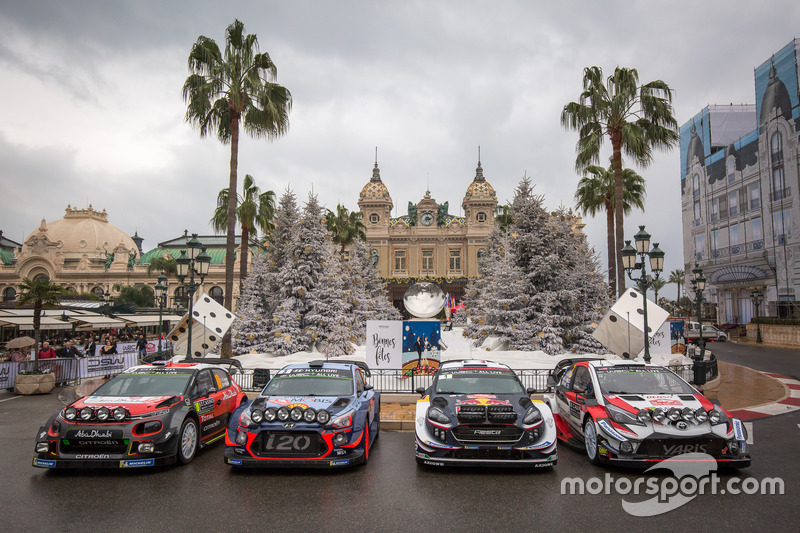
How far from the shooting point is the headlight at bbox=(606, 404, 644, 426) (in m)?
7.29

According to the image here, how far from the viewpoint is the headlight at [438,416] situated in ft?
24.3

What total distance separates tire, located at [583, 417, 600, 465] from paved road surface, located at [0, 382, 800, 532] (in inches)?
5.8

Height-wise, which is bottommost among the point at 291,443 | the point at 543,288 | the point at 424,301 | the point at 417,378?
the point at 417,378

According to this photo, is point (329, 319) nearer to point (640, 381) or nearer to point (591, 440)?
point (640, 381)

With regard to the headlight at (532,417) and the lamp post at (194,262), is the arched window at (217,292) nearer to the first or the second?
the lamp post at (194,262)

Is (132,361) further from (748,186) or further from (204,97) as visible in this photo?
(748,186)

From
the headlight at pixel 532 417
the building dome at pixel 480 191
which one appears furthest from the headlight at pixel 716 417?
the building dome at pixel 480 191

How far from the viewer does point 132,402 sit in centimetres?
783

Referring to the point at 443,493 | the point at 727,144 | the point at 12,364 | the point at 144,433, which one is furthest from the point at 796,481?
the point at 727,144

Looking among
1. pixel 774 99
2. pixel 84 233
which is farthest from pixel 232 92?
pixel 84 233

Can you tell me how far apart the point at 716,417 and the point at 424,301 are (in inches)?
897

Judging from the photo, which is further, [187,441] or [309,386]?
[309,386]

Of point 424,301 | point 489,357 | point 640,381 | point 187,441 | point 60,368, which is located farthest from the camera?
point 424,301

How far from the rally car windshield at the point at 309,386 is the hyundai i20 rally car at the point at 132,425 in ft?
4.18
